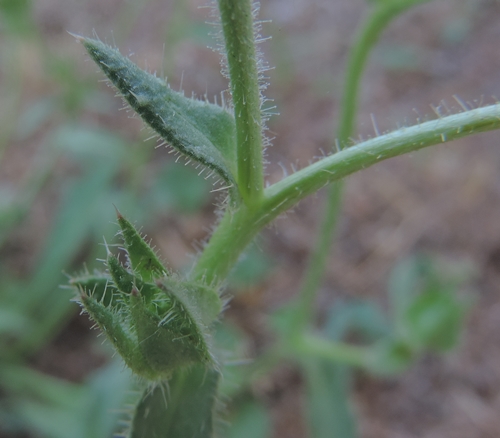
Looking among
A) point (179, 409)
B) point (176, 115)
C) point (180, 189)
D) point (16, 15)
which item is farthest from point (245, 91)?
point (16, 15)

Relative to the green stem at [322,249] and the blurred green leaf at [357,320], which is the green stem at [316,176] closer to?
the green stem at [322,249]

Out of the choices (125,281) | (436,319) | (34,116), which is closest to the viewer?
(125,281)

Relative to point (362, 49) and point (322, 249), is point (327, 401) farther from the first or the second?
point (362, 49)

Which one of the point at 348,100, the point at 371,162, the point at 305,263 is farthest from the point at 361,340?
the point at 371,162

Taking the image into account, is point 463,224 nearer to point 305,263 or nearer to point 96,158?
point 305,263

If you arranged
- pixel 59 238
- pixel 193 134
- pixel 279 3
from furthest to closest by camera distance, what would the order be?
pixel 279 3, pixel 59 238, pixel 193 134

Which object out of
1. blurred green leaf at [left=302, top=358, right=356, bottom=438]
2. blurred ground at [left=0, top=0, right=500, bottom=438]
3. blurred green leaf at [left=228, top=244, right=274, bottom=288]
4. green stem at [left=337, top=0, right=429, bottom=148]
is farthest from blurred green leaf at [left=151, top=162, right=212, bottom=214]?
green stem at [left=337, top=0, right=429, bottom=148]
